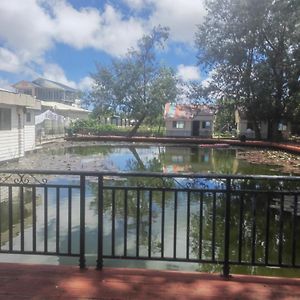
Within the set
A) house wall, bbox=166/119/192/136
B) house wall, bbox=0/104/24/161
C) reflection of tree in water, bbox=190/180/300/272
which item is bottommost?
reflection of tree in water, bbox=190/180/300/272

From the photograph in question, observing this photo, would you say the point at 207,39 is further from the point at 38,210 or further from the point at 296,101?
the point at 38,210

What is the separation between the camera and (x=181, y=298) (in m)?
3.14

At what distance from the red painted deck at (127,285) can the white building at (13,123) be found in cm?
1305

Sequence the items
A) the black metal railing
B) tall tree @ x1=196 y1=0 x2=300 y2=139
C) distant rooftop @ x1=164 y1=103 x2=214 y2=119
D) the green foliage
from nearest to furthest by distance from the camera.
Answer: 1. the black metal railing
2. tall tree @ x1=196 y1=0 x2=300 y2=139
3. the green foliage
4. distant rooftop @ x1=164 y1=103 x2=214 y2=119

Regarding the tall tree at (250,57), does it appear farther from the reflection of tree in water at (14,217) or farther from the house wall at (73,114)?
the reflection of tree in water at (14,217)

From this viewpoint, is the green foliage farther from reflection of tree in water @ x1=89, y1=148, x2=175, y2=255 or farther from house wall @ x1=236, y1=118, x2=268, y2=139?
reflection of tree in water @ x1=89, y1=148, x2=175, y2=255

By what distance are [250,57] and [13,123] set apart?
25.2 m

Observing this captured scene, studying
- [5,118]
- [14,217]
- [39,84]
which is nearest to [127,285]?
[14,217]

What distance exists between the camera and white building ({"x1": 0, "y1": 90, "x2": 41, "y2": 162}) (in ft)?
52.3

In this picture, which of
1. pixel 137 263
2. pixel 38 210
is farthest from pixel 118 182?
pixel 137 263

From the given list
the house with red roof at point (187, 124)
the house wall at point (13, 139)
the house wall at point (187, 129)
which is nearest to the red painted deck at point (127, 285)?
the house wall at point (13, 139)

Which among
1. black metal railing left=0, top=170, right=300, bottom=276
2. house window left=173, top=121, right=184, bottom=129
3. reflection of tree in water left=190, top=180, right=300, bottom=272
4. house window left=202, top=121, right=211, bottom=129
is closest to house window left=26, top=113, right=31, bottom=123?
black metal railing left=0, top=170, right=300, bottom=276

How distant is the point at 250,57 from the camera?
3588 centimetres

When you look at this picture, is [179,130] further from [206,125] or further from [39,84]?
[39,84]
